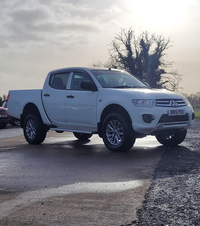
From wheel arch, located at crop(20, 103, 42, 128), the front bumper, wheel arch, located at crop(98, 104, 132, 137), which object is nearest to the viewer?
the front bumper

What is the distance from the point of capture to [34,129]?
10750mm

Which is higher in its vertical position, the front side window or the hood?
the front side window

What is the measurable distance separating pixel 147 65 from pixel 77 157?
121ft

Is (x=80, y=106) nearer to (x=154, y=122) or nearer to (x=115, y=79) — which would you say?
(x=115, y=79)

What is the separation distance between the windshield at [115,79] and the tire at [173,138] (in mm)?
1424

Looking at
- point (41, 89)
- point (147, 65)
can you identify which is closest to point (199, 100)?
point (147, 65)

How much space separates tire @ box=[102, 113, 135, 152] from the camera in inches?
329

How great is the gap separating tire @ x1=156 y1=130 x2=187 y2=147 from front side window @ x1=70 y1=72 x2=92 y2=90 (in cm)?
238

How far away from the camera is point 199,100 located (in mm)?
88875

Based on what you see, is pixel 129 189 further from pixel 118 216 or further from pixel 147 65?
pixel 147 65

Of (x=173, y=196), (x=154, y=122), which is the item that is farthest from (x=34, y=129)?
(x=173, y=196)

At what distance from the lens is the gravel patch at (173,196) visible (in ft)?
12.1

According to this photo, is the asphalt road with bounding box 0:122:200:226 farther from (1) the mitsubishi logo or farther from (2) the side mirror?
(2) the side mirror

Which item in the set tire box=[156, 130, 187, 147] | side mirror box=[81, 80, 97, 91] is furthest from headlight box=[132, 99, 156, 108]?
tire box=[156, 130, 187, 147]
